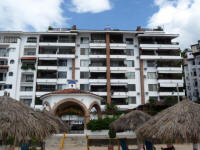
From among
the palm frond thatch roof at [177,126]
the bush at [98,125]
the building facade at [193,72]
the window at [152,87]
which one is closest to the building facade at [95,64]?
the window at [152,87]

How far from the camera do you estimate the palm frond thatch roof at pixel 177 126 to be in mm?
6750

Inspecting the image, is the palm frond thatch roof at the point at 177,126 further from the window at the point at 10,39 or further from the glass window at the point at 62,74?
the window at the point at 10,39

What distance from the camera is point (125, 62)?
37.7 meters

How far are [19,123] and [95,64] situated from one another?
30.8m

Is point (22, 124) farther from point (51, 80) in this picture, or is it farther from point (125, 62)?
point (125, 62)

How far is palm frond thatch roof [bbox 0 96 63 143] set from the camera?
21.9 ft

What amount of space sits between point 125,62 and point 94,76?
21.1ft

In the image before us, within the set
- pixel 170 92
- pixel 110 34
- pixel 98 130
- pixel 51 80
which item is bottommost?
pixel 98 130

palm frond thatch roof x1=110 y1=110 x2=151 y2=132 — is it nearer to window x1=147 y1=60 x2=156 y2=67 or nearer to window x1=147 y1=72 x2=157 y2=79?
window x1=147 y1=72 x2=157 y2=79

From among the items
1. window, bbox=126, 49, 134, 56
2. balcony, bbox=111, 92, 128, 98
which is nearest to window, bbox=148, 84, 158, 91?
balcony, bbox=111, 92, 128, 98

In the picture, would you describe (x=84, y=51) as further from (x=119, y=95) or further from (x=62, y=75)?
(x=119, y=95)

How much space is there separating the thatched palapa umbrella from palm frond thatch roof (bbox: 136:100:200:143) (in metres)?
3.98

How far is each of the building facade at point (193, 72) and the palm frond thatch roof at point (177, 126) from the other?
145ft

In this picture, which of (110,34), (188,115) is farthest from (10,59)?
(188,115)
